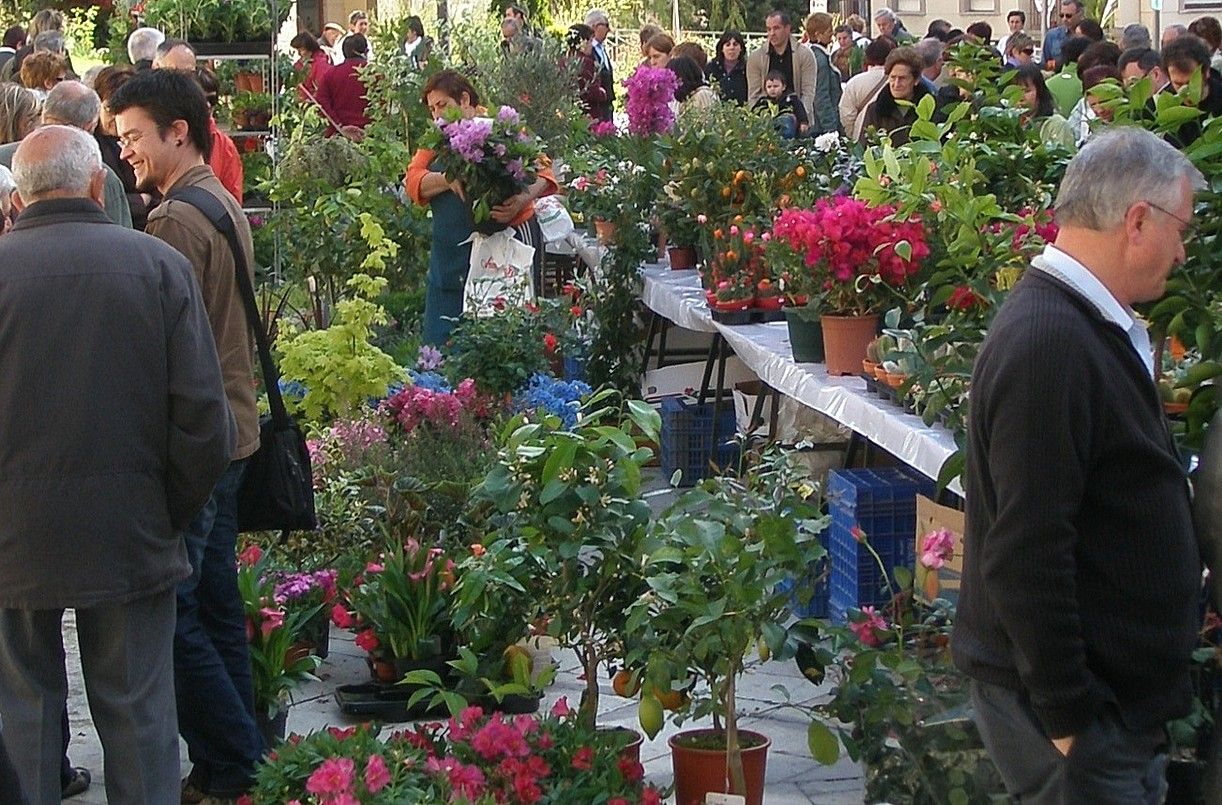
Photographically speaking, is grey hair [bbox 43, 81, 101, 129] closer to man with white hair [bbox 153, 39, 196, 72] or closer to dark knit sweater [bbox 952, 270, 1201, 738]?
man with white hair [bbox 153, 39, 196, 72]

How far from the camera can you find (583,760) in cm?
359

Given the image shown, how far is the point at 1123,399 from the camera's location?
2.37m

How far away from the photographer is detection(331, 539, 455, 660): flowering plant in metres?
4.80

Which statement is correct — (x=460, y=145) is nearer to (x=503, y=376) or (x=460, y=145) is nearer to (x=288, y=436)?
(x=503, y=376)

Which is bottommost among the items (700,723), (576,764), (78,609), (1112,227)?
(700,723)

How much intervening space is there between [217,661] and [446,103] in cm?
422

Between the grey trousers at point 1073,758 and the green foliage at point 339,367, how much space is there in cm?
381

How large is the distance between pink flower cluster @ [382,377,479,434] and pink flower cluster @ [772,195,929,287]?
1441mm

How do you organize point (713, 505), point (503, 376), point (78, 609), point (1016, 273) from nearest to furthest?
1. point (78, 609)
2. point (713, 505)
3. point (1016, 273)
4. point (503, 376)

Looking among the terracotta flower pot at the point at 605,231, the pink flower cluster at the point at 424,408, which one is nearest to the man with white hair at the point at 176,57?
the terracotta flower pot at the point at 605,231

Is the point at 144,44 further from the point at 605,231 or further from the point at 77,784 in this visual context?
the point at 77,784

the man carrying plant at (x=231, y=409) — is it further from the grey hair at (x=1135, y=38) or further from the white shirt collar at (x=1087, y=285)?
the grey hair at (x=1135, y=38)

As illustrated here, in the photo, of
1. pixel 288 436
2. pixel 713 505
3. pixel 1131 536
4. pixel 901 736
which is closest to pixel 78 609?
pixel 288 436

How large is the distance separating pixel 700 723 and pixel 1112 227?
2400mm
